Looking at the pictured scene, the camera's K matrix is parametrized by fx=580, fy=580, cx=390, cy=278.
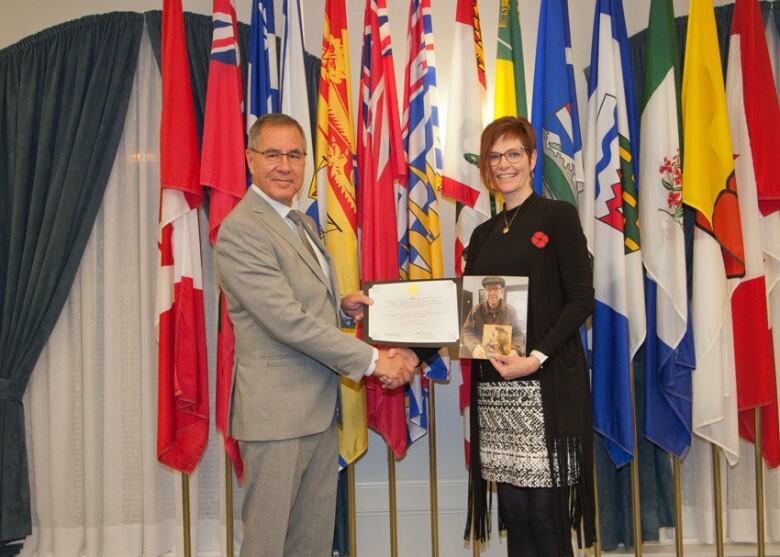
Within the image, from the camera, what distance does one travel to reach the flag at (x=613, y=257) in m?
2.58

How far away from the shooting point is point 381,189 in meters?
2.71

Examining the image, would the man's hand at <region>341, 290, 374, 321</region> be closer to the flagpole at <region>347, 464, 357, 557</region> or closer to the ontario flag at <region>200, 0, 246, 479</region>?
the ontario flag at <region>200, 0, 246, 479</region>

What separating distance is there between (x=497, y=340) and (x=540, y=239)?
1.20 feet

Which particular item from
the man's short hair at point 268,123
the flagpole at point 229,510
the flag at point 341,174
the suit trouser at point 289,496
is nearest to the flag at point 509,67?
the flag at point 341,174

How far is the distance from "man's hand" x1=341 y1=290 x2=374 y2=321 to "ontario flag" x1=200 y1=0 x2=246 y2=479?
630 mm

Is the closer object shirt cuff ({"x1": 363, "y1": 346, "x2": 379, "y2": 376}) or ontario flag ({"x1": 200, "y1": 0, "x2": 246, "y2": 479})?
shirt cuff ({"x1": 363, "y1": 346, "x2": 379, "y2": 376})

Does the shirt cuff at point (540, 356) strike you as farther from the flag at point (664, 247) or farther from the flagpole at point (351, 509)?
the flagpole at point (351, 509)

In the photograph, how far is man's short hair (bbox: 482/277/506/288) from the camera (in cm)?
184

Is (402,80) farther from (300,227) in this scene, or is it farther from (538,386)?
(538,386)

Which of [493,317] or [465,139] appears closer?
[493,317]

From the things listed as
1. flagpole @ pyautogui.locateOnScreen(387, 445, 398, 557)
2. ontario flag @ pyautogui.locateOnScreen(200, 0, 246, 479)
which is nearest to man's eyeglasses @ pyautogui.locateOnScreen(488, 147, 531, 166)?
ontario flag @ pyautogui.locateOnScreen(200, 0, 246, 479)

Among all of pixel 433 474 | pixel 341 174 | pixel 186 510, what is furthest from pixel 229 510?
pixel 341 174

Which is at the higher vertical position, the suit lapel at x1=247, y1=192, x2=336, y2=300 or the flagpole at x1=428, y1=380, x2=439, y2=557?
the suit lapel at x1=247, y1=192, x2=336, y2=300

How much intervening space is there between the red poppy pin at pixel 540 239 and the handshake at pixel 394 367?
626 millimetres
